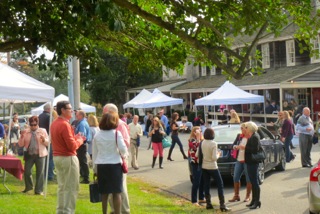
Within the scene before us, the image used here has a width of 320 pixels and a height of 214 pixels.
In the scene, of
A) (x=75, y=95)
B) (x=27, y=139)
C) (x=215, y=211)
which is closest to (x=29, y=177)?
(x=27, y=139)

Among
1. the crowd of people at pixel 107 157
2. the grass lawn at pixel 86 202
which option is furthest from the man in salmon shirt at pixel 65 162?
the grass lawn at pixel 86 202

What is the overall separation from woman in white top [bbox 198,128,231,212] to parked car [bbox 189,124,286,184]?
2.60 metres

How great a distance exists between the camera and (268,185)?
13.0 meters

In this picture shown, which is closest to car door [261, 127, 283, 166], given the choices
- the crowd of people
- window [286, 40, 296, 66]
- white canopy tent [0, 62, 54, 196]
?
the crowd of people

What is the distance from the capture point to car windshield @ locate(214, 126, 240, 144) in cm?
1346

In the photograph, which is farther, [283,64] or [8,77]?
[283,64]

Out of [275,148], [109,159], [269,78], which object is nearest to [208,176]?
[109,159]

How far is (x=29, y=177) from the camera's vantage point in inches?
459

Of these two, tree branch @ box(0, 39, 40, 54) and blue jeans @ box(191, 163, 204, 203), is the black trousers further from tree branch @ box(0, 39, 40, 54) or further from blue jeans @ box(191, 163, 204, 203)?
tree branch @ box(0, 39, 40, 54)

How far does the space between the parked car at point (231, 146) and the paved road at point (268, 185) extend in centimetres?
34

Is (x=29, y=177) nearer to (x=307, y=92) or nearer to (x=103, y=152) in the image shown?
(x=103, y=152)

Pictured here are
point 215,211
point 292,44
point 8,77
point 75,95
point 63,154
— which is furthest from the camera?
point 292,44

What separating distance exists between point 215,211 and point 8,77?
4.99 m

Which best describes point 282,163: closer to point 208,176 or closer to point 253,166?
point 253,166
